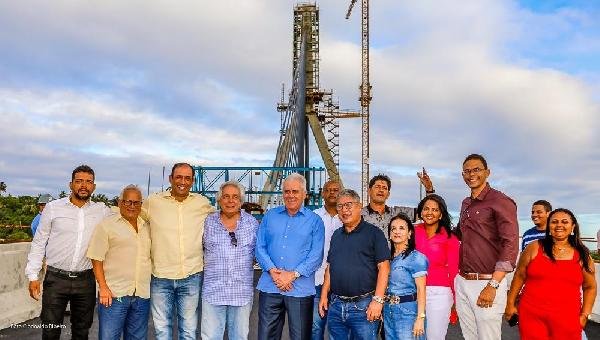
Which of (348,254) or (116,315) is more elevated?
(348,254)

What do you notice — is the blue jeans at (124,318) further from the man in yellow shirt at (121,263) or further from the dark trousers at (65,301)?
the dark trousers at (65,301)

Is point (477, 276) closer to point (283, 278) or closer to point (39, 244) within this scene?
point (283, 278)

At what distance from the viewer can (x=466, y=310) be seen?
537 centimetres

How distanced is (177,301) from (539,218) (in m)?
5.19

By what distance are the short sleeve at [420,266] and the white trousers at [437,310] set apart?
423mm

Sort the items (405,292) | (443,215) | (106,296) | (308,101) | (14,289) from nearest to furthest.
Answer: (405,292) → (106,296) → (443,215) → (14,289) → (308,101)

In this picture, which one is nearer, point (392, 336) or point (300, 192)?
point (392, 336)

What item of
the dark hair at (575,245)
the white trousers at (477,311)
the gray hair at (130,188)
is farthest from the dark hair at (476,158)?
the gray hair at (130,188)

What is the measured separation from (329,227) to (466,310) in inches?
67.0

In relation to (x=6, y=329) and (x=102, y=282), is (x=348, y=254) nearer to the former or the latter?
(x=102, y=282)

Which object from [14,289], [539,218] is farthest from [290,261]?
[14,289]

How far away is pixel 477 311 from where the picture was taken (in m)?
5.21

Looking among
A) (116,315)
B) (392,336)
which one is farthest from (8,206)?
(392,336)

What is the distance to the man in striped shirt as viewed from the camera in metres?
7.73
